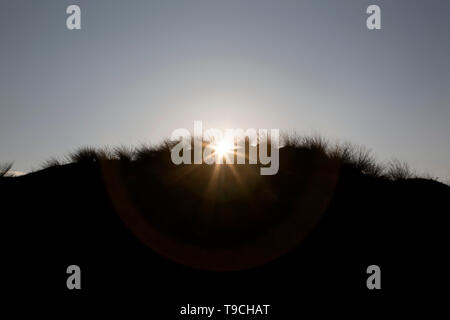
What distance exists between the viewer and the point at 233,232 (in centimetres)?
530

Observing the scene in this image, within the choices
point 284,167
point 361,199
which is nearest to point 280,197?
point 284,167

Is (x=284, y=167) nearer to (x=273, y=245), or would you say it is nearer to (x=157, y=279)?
(x=273, y=245)

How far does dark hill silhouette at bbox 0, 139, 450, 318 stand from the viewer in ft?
15.0

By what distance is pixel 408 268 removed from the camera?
473 cm

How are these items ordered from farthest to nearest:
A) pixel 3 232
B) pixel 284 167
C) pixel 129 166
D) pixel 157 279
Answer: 1. pixel 129 166
2. pixel 284 167
3. pixel 3 232
4. pixel 157 279

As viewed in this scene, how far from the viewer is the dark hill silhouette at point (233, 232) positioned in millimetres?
4582

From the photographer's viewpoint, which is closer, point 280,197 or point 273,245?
point 273,245

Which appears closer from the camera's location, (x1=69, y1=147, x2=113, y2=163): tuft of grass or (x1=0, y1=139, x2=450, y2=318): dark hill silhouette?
(x1=0, y1=139, x2=450, y2=318): dark hill silhouette

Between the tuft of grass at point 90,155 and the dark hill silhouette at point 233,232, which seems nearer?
the dark hill silhouette at point 233,232
